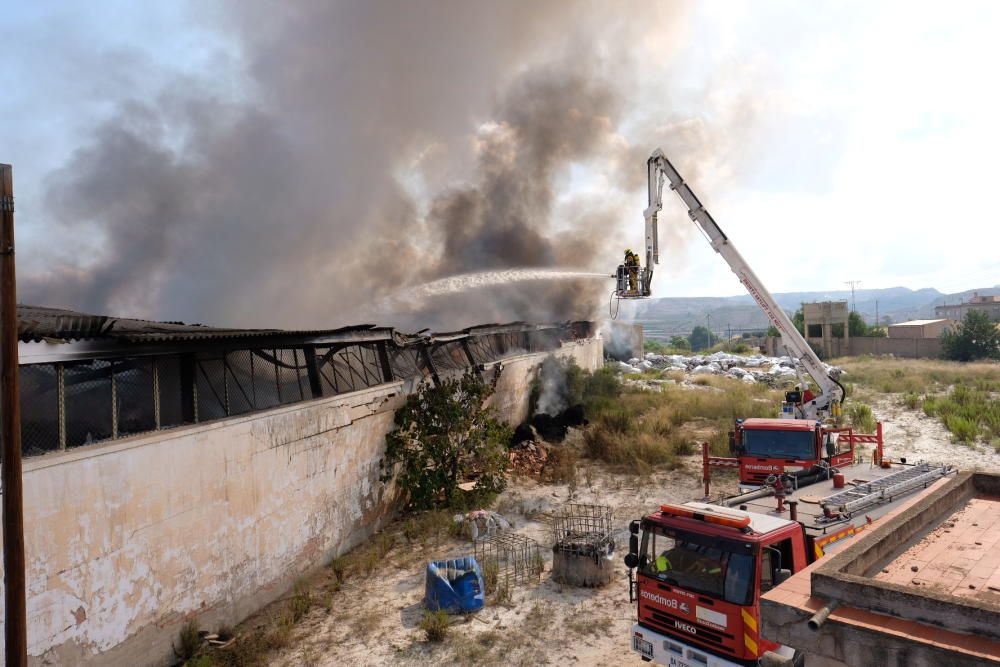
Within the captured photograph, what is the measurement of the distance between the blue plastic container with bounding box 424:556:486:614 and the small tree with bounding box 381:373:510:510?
3356 millimetres

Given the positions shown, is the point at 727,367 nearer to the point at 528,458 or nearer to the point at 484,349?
the point at 484,349

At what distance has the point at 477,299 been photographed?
28.1m

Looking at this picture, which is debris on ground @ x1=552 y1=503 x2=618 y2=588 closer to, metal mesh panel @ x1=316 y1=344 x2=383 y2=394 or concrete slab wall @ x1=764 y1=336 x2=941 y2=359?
metal mesh panel @ x1=316 y1=344 x2=383 y2=394

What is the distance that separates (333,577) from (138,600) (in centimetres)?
304

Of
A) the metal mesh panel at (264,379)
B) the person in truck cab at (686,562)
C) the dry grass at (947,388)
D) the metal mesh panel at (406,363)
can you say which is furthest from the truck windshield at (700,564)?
the dry grass at (947,388)

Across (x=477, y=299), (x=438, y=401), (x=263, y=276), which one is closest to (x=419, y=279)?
(x=477, y=299)

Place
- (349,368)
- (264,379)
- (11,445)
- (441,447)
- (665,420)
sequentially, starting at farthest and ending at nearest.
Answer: (665,420) < (441,447) < (349,368) < (264,379) < (11,445)

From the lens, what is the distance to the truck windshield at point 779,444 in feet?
33.3

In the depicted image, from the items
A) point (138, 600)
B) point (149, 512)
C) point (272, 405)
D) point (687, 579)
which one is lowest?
point (138, 600)

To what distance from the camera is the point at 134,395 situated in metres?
6.36

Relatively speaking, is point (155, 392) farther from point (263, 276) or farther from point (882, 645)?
point (263, 276)

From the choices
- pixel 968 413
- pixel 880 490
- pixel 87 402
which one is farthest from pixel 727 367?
pixel 87 402

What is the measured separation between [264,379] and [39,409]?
3.28 metres

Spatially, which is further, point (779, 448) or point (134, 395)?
point (779, 448)
